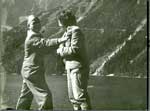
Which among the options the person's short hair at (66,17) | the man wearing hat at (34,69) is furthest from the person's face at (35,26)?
the person's short hair at (66,17)

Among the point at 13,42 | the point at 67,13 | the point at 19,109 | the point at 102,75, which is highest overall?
the point at 67,13

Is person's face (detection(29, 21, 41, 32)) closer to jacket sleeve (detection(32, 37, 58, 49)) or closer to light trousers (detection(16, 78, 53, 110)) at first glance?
jacket sleeve (detection(32, 37, 58, 49))

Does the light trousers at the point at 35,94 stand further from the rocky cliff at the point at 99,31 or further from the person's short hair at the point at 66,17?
the person's short hair at the point at 66,17

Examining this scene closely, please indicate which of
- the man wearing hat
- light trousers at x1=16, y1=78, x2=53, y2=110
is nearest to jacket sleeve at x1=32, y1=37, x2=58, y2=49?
the man wearing hat

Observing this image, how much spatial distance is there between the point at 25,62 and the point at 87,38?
45 cm

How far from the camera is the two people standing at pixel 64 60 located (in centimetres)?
245

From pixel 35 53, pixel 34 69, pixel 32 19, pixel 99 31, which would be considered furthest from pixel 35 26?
pixel 99 31

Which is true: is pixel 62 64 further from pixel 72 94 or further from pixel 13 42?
pixel 13 42

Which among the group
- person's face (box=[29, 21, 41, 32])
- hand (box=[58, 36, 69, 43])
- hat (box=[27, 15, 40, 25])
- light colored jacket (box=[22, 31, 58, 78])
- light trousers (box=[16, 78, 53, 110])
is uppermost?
hat (box=[27, 15, 40, 25])

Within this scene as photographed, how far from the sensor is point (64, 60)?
→ 2.47m

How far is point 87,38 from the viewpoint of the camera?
97.5 inches

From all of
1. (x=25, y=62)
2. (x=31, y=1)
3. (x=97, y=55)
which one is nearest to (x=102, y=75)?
(x=97, y=55)

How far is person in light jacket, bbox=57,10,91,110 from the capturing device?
2439 mm

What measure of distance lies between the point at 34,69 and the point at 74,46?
1.03 ft
